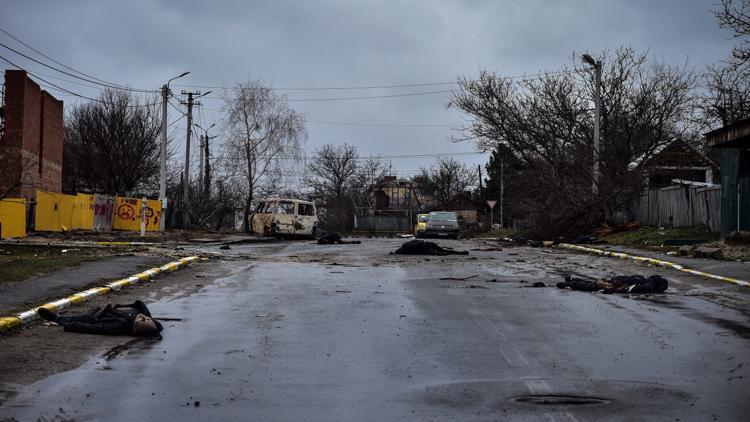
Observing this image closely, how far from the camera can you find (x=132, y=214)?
47.8 metres

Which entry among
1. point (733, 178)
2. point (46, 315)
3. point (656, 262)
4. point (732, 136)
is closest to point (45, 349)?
point (46, 315)

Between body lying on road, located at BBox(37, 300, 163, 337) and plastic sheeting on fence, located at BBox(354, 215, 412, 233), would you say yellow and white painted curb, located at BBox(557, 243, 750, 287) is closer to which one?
body lying on road, located at BBox(37, 300, 163, 337)

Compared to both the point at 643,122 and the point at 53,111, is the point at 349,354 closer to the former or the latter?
the point at 643,122

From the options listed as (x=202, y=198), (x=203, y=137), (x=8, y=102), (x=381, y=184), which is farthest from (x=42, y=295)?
(x=381, y=184)

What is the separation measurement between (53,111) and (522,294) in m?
38.1

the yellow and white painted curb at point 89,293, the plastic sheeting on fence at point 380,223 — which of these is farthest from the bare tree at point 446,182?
the yellow and white painted curb at point 89,293

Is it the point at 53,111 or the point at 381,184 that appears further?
the point at 381,184

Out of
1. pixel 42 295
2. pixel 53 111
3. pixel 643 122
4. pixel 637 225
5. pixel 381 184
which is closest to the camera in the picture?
pixel 42 295

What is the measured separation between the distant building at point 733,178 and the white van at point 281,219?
2368 cm

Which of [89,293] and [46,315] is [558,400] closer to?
[46,315]

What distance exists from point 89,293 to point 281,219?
104 feet

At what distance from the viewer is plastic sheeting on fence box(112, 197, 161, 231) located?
4738 centimetres

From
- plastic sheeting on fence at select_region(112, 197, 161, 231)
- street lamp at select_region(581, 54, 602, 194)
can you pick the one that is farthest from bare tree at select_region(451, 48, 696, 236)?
plastic sheeting on fence at select_region(112, 197, 161, 231)

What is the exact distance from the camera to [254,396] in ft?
18.3
